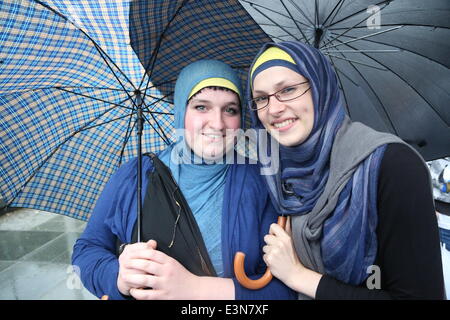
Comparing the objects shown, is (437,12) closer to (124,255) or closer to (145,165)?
(145,165)

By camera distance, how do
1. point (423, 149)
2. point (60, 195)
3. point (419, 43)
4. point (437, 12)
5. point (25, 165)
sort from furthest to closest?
point (423, 149)
point (419, 43)
point (437, 12)
point (60, 195)
point (25, 165)

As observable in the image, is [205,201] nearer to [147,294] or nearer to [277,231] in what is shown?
[277,231]

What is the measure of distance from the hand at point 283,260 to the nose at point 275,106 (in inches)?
19.3

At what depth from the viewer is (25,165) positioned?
1662 millimetres

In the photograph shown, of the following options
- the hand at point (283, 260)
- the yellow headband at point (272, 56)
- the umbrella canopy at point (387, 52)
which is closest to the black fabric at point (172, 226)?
the hand at point (283, 260)

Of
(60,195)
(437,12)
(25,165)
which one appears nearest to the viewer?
(25,165)

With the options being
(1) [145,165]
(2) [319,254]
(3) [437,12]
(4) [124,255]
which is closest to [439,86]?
(3) [437,12]

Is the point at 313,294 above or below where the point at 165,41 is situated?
below

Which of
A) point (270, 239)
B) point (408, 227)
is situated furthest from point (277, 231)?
point (408, 227)

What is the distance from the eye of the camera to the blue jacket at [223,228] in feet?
4.05

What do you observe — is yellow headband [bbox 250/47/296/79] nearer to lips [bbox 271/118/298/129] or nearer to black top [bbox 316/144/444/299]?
lips [bbox 271/118/298/129]

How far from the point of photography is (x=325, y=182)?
119 centimetres

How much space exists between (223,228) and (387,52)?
2.09 meters
